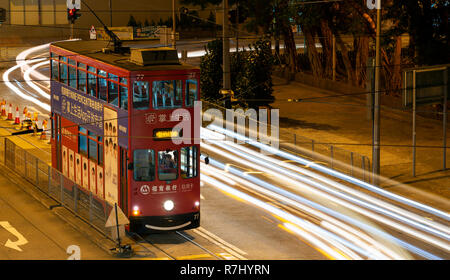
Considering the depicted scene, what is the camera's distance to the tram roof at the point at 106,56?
1909 centimetres

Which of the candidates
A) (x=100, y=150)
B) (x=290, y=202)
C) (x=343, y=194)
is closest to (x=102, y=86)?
(x=100, y=150)

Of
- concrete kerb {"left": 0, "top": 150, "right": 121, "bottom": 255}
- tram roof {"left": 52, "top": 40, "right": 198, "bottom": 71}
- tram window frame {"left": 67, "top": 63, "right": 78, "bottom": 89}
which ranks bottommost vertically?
concrete kerb {"left": 0, "top": 150, "right": 121, "bottom": 255}

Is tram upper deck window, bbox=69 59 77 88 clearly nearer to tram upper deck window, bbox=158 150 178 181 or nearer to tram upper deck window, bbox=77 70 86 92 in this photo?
tram upper deck window, bbox=77 70 86 92

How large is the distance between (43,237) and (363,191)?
10023 mm

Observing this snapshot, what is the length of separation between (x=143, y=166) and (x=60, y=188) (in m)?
5.02

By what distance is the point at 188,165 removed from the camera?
19.5 m

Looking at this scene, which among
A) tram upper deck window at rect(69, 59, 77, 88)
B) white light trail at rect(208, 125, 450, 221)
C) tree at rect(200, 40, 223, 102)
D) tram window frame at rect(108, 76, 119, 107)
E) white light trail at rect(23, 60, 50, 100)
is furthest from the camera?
white light trail at rect(23, 60, 50, 100)

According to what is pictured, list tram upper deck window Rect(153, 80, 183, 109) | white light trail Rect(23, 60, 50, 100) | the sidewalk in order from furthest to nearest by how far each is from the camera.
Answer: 1. white light trail Rect(23, 60, 50, 100)
2. the sidewalk
3. tram upper deck window Rect(153, 80, 183, 109)

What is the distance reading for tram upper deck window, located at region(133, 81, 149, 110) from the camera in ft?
61.7

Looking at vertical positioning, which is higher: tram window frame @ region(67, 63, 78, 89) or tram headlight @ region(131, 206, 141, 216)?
tram window frame @ region(67, 63, 78, 89)

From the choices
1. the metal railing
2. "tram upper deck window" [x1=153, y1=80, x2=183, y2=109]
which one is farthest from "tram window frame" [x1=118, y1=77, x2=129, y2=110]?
the metal railing

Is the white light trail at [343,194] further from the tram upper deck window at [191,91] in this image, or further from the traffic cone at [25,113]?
the traffic cone at [25,113]

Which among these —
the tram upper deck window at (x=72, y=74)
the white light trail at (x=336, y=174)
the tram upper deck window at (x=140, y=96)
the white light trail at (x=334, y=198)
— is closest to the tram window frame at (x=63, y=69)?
the tram upper deck window at (x=72, y=74)

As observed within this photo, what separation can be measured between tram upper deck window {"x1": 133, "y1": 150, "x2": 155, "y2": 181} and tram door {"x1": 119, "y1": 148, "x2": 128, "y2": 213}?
34cm
